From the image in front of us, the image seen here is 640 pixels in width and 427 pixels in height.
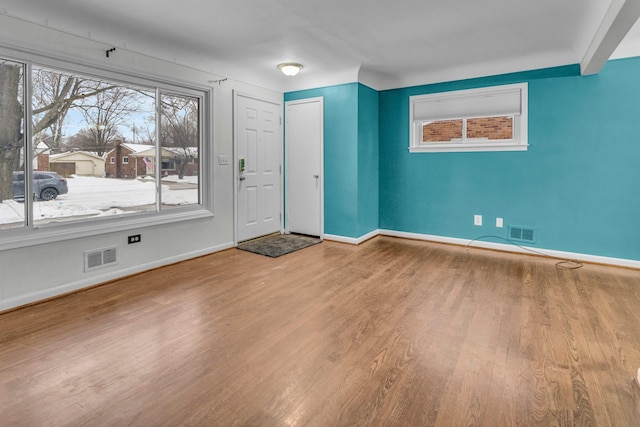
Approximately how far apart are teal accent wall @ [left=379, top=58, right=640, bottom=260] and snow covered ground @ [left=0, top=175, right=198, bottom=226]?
10.6 feet

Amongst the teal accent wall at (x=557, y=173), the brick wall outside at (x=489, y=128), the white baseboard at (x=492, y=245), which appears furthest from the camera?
the brick wall outside at (x=489, y=128)

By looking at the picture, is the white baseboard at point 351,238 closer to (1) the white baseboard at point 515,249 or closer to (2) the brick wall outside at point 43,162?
(1) the white baseboard at point 515,249

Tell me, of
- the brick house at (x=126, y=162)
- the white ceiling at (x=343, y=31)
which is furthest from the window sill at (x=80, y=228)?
the white ceiling at (x=343, y=31)

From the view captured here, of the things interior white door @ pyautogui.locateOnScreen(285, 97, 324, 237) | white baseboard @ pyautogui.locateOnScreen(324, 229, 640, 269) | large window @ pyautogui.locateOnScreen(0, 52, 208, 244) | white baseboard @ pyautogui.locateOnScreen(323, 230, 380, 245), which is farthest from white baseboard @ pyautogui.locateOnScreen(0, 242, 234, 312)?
white baseboard @ pyautogui.locateOnScreen(324, 229, 640, 269)

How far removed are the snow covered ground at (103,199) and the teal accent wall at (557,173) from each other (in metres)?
3.24

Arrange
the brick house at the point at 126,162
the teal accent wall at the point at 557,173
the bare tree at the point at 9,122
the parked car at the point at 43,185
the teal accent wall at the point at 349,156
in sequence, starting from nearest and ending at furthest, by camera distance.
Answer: the bare tree at the point at 9,122 < the parked car at the point at 43,185 < the brick house at the point at 126,162 < the teal accent wall at the point at 557,173 < the teal accent wall at the point at 349,156

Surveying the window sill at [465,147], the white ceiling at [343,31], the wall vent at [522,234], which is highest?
the white ceiling at [343,31]

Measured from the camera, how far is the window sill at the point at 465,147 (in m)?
4.47

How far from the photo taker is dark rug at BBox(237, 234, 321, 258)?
15.1ft

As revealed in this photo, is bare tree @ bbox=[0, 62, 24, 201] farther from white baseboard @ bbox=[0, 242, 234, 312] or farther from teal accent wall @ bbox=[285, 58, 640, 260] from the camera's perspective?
teal accent wall @ bbox=[285, 58, 640, 260]

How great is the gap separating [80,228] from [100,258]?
34 cm

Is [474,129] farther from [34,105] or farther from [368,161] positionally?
[34,105]

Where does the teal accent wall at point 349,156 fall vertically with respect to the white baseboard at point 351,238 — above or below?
above

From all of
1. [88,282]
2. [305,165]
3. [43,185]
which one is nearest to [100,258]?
[88,282]
